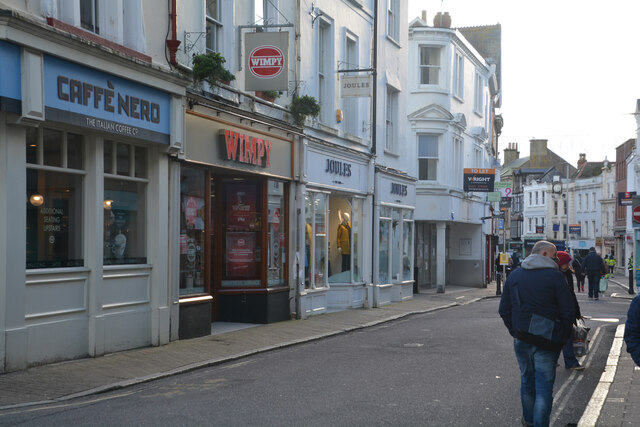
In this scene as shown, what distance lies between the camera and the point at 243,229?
17.1m

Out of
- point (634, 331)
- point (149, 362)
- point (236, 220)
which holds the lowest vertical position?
point (149, 362)

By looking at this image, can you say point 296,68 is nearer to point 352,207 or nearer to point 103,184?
point 352,207

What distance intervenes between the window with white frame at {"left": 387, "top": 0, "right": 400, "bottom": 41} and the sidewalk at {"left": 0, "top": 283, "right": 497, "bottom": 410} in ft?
35.1

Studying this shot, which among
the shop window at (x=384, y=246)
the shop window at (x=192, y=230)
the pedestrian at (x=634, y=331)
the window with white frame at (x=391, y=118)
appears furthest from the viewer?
the window with white frame at (x=391, y=118)

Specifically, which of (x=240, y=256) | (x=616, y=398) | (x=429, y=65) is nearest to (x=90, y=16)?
(x=240, y=256)

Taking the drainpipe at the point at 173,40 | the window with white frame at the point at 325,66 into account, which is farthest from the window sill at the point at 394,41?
the drainpipe at the point at 173,40

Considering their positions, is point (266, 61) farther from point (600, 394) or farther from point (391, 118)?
point (391, 118)

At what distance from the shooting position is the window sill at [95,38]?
10.6m

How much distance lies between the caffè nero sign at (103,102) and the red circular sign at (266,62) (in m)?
2.60

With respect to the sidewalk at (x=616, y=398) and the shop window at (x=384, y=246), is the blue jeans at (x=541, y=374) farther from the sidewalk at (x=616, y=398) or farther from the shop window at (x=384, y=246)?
the shop window at (x=384, y=246)

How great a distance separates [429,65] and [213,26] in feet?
62.2

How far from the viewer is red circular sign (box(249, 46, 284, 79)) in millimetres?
15109

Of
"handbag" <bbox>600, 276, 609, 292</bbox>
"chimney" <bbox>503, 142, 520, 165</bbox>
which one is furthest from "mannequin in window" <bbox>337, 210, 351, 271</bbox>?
"chimney" <bbox>503, 142, 520, 165</bbox>

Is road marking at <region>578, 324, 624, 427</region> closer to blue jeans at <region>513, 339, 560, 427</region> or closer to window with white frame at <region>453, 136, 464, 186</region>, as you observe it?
blue jeans at <region>513, 339, 560, 427</region>
